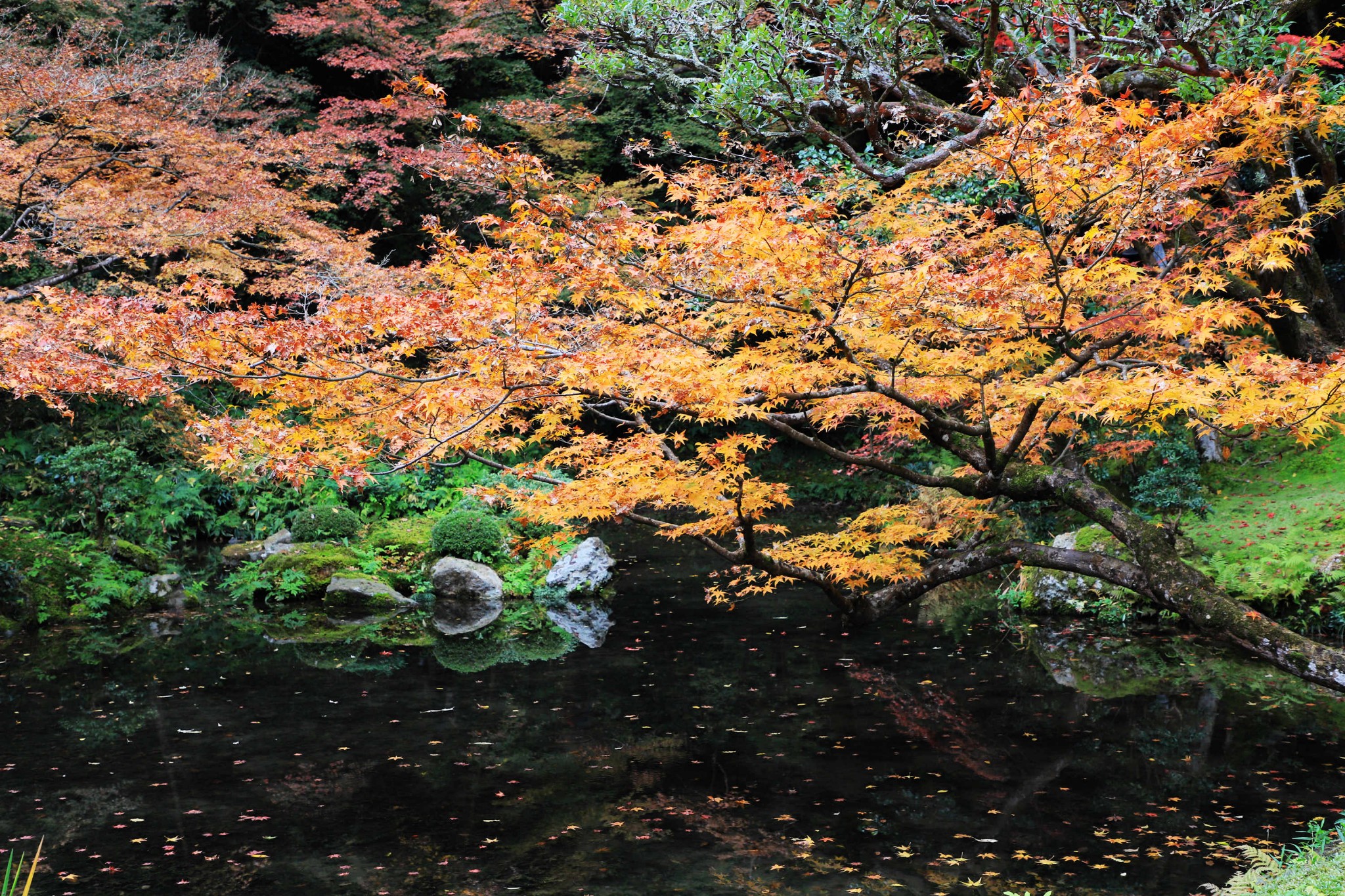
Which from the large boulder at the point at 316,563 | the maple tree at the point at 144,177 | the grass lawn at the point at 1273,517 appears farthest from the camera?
the large boulder at the point at 316,563

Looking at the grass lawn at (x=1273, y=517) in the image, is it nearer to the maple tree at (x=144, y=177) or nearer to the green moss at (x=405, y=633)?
the green moss at (x=405, y=633)

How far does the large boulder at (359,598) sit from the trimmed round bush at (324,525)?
1.41 m

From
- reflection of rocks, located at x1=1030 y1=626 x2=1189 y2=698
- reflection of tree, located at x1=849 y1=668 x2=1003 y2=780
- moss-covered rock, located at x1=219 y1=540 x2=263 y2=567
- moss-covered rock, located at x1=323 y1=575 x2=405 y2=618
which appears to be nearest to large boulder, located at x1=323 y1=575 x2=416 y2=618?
moss-covered rock, located at x1=323 y1=575 x2=405 y2=618

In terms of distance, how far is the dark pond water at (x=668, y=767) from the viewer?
4988 millimetres

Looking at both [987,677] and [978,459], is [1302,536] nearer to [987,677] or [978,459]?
[987,677]

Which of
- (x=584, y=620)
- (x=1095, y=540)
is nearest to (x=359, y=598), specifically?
(x=584, y=620)

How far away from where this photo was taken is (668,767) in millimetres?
6406

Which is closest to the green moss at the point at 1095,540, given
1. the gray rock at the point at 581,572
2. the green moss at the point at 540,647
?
the green moss at the point at 540,647

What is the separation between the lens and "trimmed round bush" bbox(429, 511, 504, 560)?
12.2 m

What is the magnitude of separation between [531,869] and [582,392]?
259 centimetres

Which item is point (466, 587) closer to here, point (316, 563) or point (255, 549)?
point (316, 563)

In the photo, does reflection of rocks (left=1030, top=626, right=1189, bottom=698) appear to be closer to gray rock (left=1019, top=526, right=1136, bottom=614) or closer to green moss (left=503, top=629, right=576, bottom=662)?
gray rock (left=1019, top=526, right=1136, bottom=614)

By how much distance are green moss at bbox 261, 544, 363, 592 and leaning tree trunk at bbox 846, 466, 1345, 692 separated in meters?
7.69

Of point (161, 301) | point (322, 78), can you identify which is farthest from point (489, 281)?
point (322, 78)
